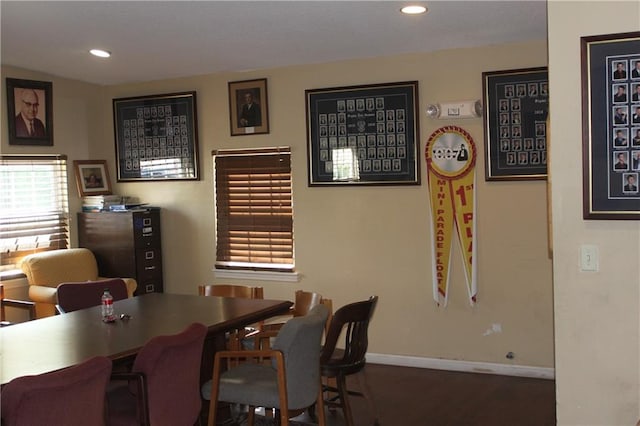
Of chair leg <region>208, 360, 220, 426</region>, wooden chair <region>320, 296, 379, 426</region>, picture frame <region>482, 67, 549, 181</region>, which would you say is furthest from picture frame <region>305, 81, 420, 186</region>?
chair leg <region>208, 360, 220, 426</region>

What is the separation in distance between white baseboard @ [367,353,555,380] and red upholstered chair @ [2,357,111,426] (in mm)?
3093

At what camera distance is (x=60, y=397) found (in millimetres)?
2432

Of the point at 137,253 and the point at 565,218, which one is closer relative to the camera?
the point at 565,218

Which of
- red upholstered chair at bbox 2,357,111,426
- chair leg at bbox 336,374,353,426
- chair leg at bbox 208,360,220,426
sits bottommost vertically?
chair leg at bbox 336,374,353,426

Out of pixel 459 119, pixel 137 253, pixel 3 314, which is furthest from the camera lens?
pixel 137 253

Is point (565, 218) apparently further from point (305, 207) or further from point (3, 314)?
point (3, 314)

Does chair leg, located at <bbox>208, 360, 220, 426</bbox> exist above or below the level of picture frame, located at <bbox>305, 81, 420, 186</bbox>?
below

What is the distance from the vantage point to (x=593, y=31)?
2902 millimetres

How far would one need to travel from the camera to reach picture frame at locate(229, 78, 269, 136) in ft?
18.9

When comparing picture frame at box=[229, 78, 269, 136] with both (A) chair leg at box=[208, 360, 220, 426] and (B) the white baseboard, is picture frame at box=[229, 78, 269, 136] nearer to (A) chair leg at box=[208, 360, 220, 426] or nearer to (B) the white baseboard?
(B) the white baseboard

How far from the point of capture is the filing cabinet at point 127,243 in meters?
5.98

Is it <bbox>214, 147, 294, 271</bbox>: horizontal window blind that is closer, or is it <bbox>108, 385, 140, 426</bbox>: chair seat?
<bbox>108, 385, 140, 426</bbox>: chair seat

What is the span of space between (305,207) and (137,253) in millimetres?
1529

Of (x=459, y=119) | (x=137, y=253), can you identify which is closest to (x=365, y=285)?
(x=459, y=119)
